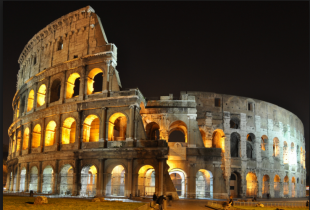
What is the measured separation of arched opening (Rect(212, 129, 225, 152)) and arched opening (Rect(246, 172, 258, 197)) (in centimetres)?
488

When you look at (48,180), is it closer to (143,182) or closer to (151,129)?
(143,182)

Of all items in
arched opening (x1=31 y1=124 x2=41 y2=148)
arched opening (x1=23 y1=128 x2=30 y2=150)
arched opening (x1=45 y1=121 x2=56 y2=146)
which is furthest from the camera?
arched opening (x1=23 y1=128 x2=30 y2=150)

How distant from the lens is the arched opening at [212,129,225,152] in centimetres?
3418

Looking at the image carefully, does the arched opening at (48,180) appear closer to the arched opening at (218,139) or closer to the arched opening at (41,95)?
the arched opening at (41,95)

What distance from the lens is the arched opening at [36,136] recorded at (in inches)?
1254

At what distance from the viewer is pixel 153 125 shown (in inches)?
1273

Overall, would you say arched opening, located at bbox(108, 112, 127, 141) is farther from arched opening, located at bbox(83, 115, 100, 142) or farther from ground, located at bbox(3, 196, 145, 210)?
ground, located at bbox(3, 196, 145, 210)

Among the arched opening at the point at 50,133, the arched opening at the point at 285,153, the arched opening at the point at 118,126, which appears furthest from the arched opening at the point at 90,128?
the arched opening at the point at 285,153

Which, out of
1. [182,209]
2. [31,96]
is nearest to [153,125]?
[31,96]

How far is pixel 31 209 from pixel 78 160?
13.9 metres

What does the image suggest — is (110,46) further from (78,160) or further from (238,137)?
(238,137)

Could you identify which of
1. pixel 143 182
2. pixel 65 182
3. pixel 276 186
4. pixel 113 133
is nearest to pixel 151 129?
pixel 113 133

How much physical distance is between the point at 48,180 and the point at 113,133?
7.27 meters

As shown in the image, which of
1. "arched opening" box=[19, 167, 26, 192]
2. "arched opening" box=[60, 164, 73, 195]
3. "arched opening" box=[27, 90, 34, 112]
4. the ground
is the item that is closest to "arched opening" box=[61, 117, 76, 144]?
"arched opening" box=[60, 164, 73, 195]
